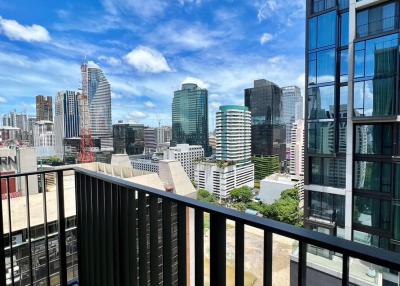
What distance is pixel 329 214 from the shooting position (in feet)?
22.0

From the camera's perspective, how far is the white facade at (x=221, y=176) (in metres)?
3.06

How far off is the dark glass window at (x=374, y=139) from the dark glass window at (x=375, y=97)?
14.5 inches

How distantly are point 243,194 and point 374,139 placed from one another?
4653 mm

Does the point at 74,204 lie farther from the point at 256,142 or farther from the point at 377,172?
the point at 377,172

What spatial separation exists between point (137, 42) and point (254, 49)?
3950 mm

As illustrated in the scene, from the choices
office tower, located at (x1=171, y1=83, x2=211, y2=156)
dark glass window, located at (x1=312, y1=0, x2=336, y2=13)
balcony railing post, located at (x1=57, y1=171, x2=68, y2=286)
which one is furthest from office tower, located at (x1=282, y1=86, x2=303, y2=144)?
balcony railing post, located at (x1=57, y1=171, x2=68, y2=286)

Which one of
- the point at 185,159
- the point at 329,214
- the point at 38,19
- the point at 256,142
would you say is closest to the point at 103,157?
the point at 185,159

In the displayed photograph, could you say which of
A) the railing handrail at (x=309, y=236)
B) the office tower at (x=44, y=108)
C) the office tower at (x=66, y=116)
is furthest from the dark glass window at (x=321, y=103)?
the railing handrail at (x=309, y=236)

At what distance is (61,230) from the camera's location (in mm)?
1768

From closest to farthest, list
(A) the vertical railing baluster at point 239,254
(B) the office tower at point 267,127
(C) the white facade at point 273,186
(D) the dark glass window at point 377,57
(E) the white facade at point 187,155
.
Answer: (A) the vertical railing baluster at point 239,254, (C) the white facade at point 273,186, (E) the white facade at point 187,155, (B) the office tower at point 267,127, (D) the dark glass window at point 377,57

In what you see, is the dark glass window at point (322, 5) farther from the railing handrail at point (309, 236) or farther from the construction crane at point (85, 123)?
the railing handrail at point (309, 236)

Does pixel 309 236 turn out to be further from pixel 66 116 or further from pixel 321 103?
pixel 321 103

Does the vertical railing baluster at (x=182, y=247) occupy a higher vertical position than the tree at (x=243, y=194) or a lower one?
higher

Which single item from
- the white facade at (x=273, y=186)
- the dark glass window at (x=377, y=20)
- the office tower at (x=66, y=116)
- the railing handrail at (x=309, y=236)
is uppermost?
the dark glass window at (x=377, y=20)
